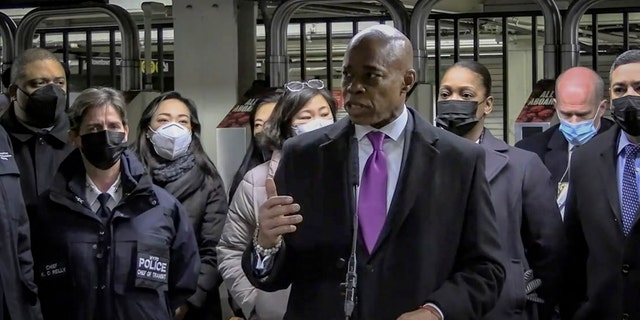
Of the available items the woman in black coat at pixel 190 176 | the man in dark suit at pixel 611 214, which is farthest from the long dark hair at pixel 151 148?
the man in dark suit at pixel 611 214

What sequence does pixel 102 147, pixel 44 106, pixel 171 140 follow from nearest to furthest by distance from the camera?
pixel 102 147 → pixel 44 106 → pixel 171 140

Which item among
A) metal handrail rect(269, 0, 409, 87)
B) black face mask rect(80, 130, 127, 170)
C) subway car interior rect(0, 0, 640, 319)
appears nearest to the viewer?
black face mask rect(80, 130, 127, 170)

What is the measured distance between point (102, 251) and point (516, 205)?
Result: 1241 millimetres

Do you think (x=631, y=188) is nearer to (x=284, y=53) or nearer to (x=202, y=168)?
→ (x=202, y=168)

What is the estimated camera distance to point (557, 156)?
3416 mm

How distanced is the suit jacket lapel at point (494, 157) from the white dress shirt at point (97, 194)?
44.7 inches

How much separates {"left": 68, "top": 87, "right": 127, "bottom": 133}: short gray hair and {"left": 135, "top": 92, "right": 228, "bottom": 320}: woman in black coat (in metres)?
0.48

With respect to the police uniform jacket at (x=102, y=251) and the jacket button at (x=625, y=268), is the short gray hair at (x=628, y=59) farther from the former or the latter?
the police uniform jacket at (x=102, y=251)

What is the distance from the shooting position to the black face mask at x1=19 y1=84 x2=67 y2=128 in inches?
124

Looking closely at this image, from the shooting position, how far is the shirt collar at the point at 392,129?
189cm

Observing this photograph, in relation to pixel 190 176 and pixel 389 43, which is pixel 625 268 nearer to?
pixel 389 43

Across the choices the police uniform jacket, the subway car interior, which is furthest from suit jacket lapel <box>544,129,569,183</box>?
the police uniform jacket

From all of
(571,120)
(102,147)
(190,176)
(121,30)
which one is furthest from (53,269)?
(121,30)

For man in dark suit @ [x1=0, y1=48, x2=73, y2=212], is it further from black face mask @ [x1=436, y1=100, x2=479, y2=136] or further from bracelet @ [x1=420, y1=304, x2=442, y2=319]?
bracelet @ [x1=420, y1=304, x2=442, y2=319]
